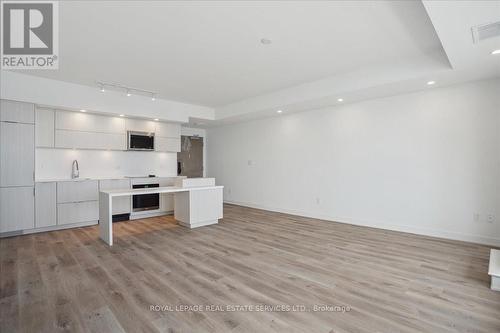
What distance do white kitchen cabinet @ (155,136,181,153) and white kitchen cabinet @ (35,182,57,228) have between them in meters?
2.36

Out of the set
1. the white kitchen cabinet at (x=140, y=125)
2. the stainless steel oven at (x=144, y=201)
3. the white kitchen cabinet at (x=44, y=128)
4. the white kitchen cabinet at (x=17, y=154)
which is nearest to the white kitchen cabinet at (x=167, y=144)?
the white kitchen cabinet at (x=140, y=125)

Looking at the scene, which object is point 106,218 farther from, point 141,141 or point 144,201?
point 141,141

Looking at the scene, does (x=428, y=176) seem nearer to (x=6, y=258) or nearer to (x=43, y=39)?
(x=43, y=39)

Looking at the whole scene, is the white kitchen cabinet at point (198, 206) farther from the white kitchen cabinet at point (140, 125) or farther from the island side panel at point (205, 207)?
the white kitchen cabinet at point (140, 125)

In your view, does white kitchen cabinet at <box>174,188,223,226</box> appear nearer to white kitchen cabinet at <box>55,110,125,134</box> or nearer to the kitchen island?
the kitchen island

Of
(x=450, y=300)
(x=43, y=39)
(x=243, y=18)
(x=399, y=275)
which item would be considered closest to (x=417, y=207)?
(x=399, y=275)

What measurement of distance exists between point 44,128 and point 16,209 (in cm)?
157

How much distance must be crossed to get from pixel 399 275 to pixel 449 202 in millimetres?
A: 2170

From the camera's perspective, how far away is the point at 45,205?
15.4 ft

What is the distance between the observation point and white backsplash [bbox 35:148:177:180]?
206 inches

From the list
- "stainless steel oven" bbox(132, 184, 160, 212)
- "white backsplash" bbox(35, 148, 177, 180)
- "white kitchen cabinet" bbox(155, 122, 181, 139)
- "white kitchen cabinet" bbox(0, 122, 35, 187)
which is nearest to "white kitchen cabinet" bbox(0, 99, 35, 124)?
"white kitchen cabinet" bbox(0, 122, 35, 187)

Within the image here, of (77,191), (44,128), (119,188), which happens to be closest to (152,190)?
(119,188)

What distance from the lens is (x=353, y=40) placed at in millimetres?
3256

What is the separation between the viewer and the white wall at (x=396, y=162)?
3.96 metres
